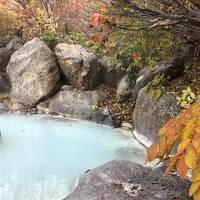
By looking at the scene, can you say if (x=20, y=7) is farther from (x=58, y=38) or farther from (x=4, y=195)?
(x=4, y=195)

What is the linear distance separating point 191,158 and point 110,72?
7570 millimetres

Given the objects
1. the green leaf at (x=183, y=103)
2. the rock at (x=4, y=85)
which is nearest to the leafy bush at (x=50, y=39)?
the rock at (x=4, y=85)

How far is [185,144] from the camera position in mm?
1762

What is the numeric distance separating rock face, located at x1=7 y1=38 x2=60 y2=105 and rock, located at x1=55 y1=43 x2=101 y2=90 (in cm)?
29

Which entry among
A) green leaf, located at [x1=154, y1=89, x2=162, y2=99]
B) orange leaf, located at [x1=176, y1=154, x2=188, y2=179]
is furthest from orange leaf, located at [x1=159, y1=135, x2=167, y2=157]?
green leaf, located at [x1=154, y1=89, x2=162, y2=99]

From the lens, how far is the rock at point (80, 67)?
9154mm

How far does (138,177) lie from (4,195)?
6.00ft

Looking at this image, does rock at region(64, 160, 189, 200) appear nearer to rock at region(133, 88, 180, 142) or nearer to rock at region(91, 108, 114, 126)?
rock at region(133, 88, 180, 142)

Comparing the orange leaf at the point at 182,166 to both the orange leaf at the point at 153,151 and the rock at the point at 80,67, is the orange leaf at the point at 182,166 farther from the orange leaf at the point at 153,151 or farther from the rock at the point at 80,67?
the rock at the point at 80,67

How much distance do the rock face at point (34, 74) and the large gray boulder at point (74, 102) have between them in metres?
0.31

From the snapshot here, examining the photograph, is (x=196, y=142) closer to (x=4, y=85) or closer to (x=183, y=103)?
(x=183, y=103)

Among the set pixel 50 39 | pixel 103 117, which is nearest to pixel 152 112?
pixel 103 117

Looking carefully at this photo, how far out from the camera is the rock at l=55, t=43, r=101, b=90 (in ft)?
30.0

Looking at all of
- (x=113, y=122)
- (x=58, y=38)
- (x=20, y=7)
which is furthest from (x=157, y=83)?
(x=20, y=7)
